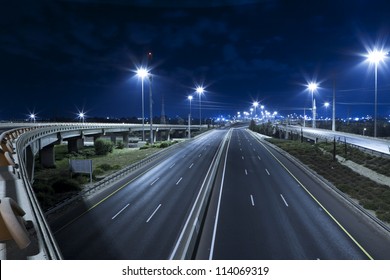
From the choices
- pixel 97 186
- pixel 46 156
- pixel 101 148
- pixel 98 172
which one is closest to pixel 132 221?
pixel 97 186

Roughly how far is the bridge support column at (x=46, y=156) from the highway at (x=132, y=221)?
2516 centimetres

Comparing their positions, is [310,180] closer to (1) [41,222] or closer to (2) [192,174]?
(2) [192,174]

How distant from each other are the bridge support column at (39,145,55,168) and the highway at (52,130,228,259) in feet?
82.6

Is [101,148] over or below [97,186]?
over

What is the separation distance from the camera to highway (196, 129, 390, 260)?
1745cm

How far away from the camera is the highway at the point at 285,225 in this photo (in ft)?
57.3

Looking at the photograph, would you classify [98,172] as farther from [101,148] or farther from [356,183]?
[356,183]

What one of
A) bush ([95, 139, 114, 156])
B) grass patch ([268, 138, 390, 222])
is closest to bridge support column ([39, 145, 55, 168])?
bush ([95, 139, 114, 156])

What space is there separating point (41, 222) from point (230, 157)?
47.3 m

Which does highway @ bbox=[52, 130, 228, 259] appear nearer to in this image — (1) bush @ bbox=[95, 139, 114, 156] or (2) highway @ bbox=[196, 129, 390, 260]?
(2) highway @ bbox=[196, 129, 390, 260]

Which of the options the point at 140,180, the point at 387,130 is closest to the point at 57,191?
the point at 140,180

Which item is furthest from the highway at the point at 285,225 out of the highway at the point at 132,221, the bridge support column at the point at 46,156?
→ the bridge support column at the point at 46,156

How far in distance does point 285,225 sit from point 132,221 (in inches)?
443

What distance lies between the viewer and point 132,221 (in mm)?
22391
